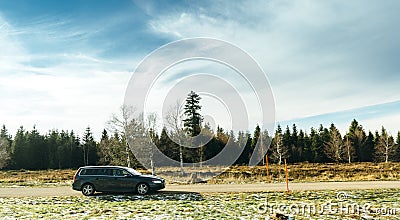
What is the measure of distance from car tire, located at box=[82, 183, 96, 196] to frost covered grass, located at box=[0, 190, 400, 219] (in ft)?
1.59

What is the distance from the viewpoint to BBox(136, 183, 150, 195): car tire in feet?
51.6

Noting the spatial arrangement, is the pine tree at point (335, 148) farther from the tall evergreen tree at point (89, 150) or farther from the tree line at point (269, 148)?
the tall evergreen tree at point (89, 150)

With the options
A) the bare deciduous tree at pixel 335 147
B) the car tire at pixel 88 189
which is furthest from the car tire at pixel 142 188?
the bare deciduous tree at pixel 335 147

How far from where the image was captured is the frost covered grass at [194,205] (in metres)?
10.7

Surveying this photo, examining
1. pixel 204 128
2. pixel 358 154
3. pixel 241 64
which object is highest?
pixel 241 64

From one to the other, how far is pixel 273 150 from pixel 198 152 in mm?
33609

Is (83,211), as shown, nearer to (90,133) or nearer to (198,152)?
(198,152)

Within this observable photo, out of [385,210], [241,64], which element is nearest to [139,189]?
[241,64]

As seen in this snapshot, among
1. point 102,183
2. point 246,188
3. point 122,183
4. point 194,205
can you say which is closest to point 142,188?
point 122,183

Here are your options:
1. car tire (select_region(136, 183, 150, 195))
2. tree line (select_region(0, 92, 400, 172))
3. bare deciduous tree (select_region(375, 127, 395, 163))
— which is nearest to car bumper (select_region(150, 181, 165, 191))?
car tire (select_region(136, 183, 150, 195))

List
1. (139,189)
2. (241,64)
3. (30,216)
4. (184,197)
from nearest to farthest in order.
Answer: (30,216) → (184,197) → (139,189) → (241,64)

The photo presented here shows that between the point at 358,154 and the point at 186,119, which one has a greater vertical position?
the point at 186,119

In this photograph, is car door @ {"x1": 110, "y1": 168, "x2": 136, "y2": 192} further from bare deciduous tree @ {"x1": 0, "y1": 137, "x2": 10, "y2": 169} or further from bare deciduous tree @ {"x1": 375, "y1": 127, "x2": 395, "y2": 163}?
bare deciduous tree @ {"x1": 375, "y1": 127, "x2": 395, "y2": 163}

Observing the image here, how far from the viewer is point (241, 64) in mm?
18906
